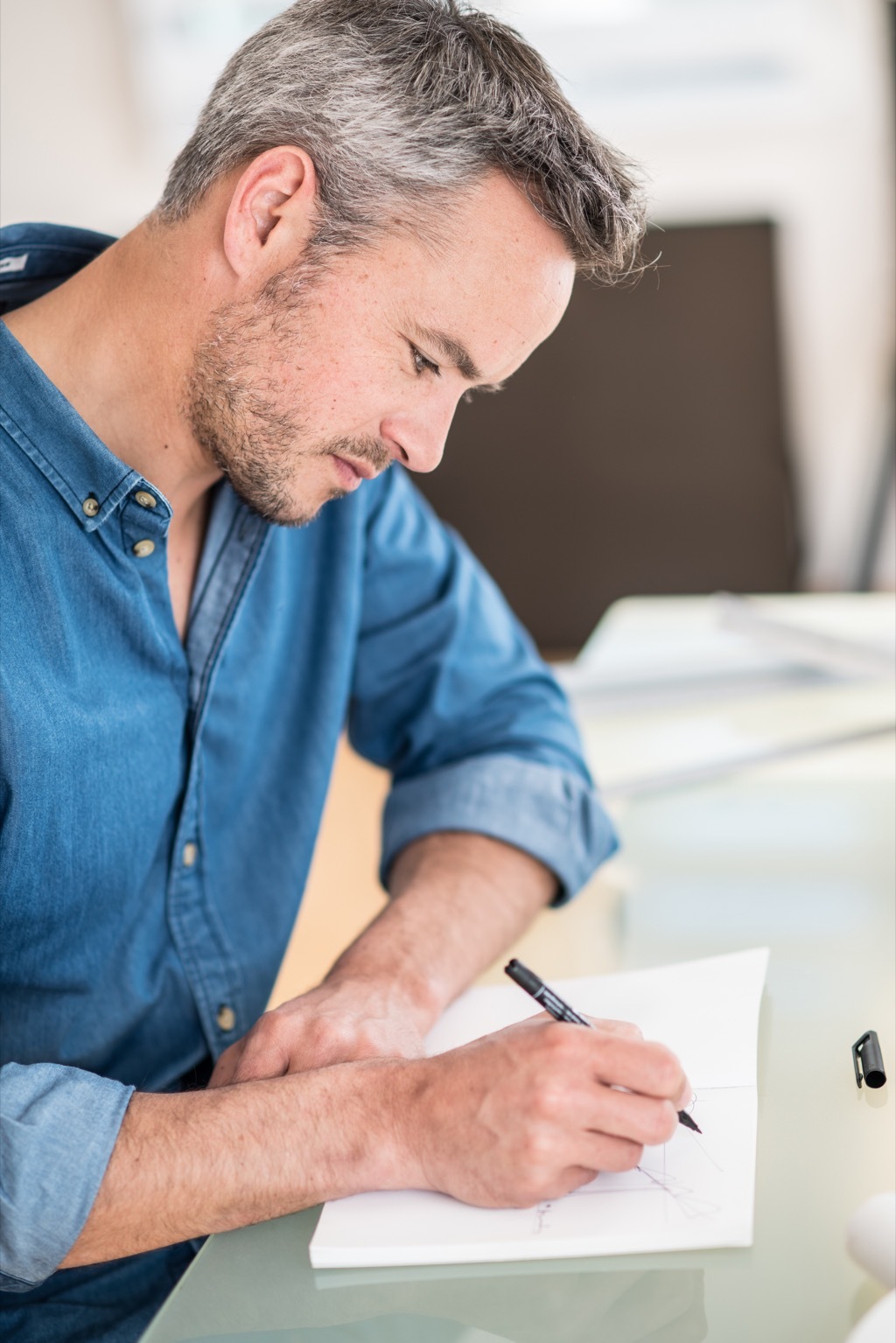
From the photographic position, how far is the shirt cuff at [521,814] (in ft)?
3.65

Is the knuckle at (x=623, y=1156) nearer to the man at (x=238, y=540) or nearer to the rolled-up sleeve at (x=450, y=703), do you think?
the man at (x=238, y=540)

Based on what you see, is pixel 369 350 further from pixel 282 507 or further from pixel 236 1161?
pixel 236 1161

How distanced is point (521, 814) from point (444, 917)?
139mm

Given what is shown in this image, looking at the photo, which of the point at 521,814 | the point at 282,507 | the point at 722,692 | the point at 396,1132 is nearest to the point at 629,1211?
the point at 396,1132

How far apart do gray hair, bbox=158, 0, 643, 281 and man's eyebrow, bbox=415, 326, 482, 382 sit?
79mm

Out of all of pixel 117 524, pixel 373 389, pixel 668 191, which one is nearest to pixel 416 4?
pixel 373 389

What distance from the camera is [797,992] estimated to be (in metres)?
0.91

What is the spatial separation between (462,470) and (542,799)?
2.28 meters

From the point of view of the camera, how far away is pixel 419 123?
37.4 inches

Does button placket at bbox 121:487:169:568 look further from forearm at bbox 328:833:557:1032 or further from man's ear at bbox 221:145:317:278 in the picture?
forearm at bbox 328:833:557:1032

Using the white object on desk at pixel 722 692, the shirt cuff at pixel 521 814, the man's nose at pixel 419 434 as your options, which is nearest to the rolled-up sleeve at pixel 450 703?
the shirt cuff at pixel 521 814

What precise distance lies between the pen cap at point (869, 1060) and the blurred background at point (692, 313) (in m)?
2.47

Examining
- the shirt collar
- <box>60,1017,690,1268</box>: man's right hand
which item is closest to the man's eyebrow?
the shirt collar

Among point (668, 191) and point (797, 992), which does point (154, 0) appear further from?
point (797, 992)
